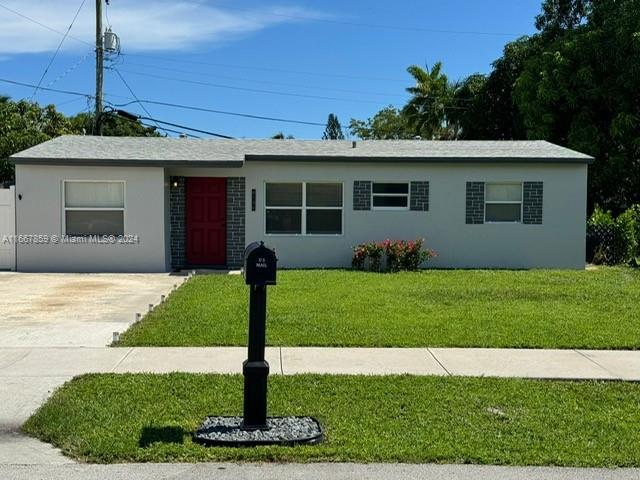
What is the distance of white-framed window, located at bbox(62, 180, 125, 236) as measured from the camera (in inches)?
693

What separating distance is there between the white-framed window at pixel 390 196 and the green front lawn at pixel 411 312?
126 inches

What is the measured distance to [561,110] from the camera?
26406mm

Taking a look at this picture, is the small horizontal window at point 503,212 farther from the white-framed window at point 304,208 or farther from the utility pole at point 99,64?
the utility pole at point 99,64

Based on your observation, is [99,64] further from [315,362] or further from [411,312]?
[315,362]

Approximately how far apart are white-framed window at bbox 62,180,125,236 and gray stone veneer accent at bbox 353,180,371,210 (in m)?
5.95

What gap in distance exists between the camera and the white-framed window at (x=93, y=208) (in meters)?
17.6

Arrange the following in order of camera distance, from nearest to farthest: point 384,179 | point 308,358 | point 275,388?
point 275,388, point 308,358, point 384,179

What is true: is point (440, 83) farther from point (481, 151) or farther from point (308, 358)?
point (308, 358)

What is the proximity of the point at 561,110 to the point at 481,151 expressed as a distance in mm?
8461

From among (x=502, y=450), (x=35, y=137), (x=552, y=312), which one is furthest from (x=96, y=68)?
(x=502, y=450)

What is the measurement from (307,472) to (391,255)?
13.2 meters

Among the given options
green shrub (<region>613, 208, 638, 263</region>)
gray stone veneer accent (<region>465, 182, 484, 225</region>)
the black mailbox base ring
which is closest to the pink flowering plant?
gray stone veneer accent (<region>465, 182, 484, 225</region>)

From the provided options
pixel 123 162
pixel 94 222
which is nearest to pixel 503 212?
pixel 123 162

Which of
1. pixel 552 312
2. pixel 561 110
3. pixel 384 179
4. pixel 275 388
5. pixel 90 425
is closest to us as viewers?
pixel 90 425
